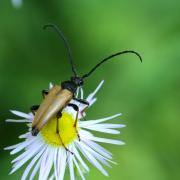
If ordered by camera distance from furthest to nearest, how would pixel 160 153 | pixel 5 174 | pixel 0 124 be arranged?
pixel 160 153 < pixel 0 124 < pixel 5 174

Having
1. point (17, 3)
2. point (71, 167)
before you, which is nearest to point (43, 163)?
point (71, 167)

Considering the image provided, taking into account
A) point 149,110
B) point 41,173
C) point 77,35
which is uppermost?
point 77,35

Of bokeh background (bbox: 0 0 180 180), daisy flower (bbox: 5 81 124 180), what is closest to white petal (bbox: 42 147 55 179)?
daisy flower (bbox: 5 81 124 180)

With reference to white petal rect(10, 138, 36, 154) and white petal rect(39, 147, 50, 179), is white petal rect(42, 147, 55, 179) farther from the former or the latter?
white petal rect(10, 138, 36, 154)

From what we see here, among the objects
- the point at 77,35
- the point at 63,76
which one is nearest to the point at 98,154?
the point at 63,76

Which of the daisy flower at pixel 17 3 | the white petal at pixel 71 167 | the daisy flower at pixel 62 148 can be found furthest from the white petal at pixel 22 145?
the daisy flower at pixel 17 3

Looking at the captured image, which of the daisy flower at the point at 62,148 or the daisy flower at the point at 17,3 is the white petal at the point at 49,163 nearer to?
the daisy flower at the point at 62,148

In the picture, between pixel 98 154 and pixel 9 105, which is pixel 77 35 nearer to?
pixel 9 105
